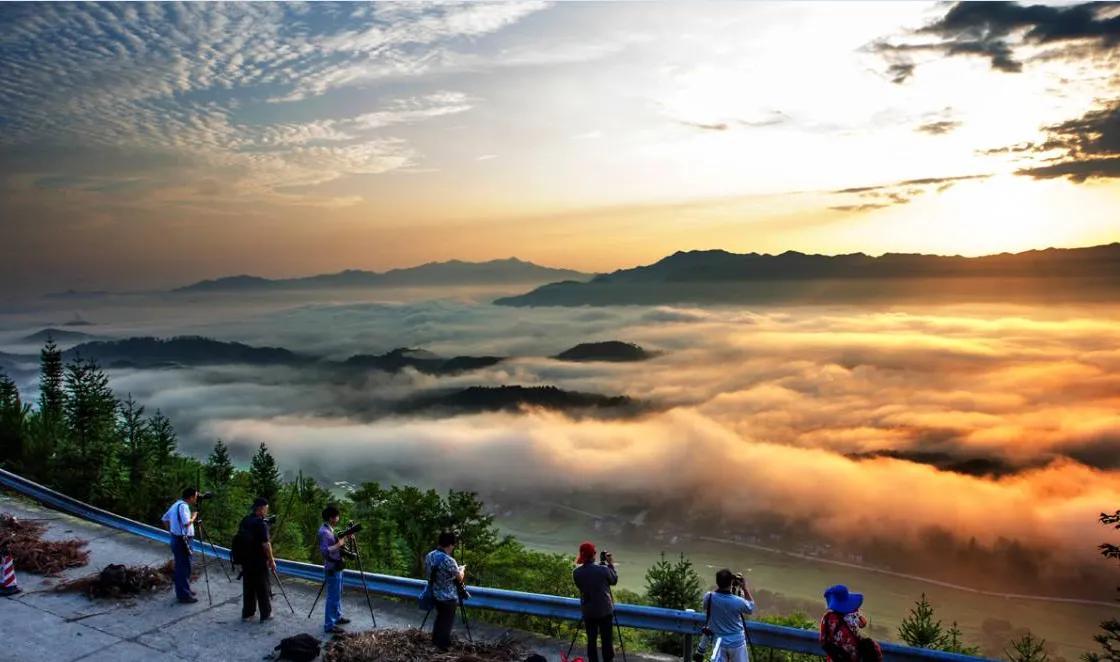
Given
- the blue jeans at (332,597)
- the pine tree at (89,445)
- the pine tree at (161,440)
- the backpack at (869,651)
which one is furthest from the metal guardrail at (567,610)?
the pine tree at (161,440)

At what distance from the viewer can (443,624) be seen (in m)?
10.8

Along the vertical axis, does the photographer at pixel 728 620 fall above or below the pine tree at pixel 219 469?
above

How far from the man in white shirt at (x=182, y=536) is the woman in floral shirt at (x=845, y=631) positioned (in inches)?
404

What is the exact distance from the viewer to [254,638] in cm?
1138

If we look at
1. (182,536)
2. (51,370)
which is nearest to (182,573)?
(182,536)

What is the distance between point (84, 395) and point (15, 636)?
57630 millimetres

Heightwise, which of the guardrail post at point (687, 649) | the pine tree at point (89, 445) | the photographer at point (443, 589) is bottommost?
the pine tree at point (89, 445)

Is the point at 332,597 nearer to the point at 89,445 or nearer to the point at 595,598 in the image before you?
the point at 595,598

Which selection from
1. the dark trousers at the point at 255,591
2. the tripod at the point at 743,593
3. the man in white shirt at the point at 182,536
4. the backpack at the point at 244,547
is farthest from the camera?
the man in white shirt at the point at 182,536

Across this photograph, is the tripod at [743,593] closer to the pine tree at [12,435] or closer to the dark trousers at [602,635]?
the dark trousers at [602,635]

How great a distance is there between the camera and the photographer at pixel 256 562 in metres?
11.7

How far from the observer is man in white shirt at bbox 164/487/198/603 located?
12.5m

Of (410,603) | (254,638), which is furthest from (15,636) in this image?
(410,603)

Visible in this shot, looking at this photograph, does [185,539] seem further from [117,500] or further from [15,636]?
[117,500]
